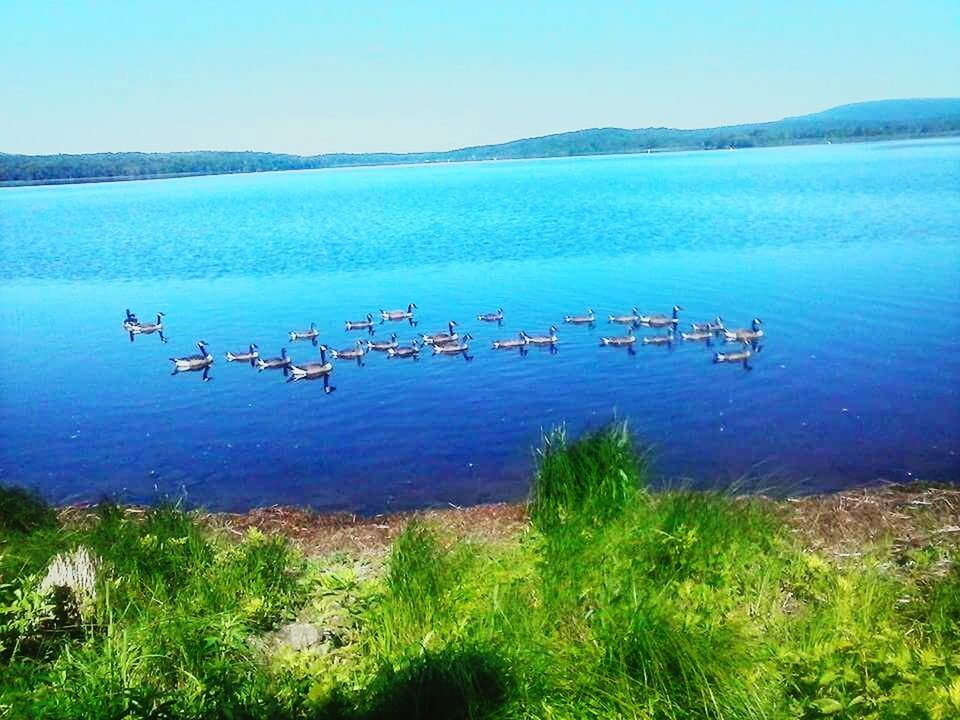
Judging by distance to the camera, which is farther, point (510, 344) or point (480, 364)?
point (510, 344)

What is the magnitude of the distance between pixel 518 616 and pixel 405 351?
11.4m

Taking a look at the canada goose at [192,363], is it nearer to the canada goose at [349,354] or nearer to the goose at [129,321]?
the canada goose at [349,354]

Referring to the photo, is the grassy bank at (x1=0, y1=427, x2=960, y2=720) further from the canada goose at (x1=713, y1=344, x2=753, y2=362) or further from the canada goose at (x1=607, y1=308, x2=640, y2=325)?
the canada goose at (x1=607, y1=308, x2=640, y2=325)

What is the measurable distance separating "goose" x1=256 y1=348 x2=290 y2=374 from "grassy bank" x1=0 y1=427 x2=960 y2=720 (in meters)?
8.67

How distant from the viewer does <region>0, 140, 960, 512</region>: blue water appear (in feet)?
32.9

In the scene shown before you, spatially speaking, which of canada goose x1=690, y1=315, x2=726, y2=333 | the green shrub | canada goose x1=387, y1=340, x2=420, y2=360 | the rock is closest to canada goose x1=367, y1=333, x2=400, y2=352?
canada goose x1=387, y1=340, x2=420, y2=360

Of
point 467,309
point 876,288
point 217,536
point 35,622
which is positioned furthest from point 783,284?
point 35,622

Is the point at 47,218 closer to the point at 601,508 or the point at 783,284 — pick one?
the point at 783,284

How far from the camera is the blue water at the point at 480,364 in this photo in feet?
32.9

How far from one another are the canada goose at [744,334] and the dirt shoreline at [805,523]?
7.46m

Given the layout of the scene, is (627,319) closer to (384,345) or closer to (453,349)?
(453,349)

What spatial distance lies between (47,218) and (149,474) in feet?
156

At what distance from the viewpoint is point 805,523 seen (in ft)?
19.8

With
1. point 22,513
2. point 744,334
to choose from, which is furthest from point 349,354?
point 22,513
